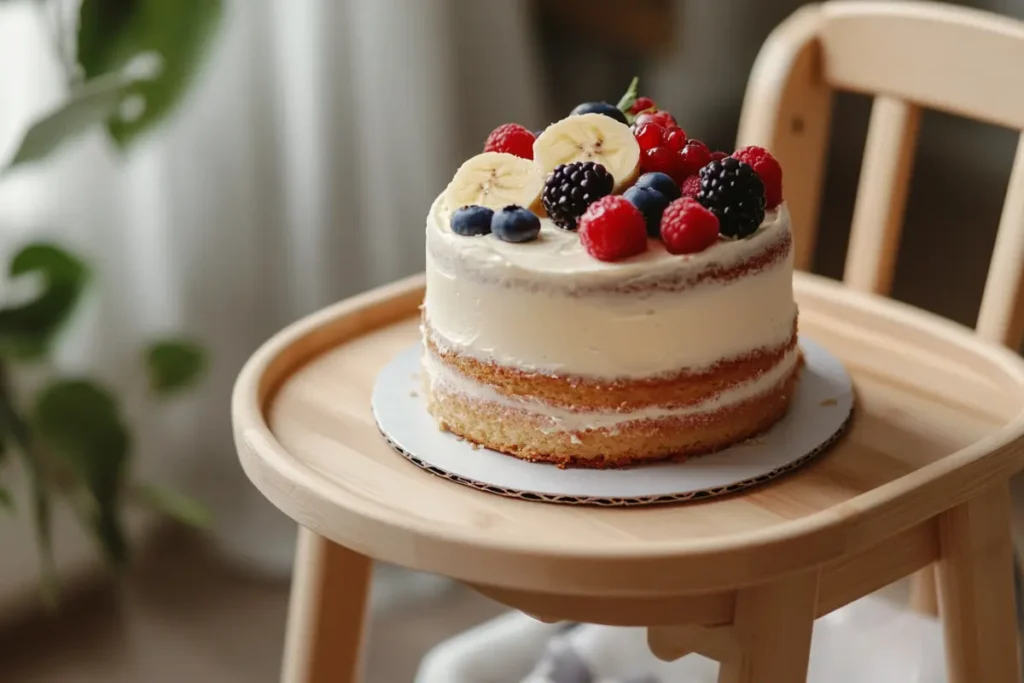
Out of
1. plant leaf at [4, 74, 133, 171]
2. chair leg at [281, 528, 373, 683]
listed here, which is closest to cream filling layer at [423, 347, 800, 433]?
chair leg at [281, 528, 373, 683]

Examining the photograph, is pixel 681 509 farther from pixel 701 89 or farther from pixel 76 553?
pixel 701 89

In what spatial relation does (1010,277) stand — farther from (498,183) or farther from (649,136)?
(498,183)

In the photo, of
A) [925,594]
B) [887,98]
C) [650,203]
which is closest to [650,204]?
[650,203]

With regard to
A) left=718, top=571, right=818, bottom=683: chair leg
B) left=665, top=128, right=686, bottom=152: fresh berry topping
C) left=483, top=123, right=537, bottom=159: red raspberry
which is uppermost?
left=665, top=128, right=686, bottom=152: fresh berry topping

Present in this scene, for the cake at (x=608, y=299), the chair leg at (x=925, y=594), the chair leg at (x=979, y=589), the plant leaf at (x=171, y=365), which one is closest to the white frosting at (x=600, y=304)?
the cake at (x=608, y=299)

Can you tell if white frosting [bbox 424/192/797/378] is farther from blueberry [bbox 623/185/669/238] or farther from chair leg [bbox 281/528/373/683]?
chair leg [bbox 281/528/373/683]

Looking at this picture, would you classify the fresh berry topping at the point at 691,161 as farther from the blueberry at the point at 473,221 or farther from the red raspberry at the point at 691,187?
the blueberry at the point at 473,221

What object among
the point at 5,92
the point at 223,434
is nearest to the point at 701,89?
the point at 223,434
